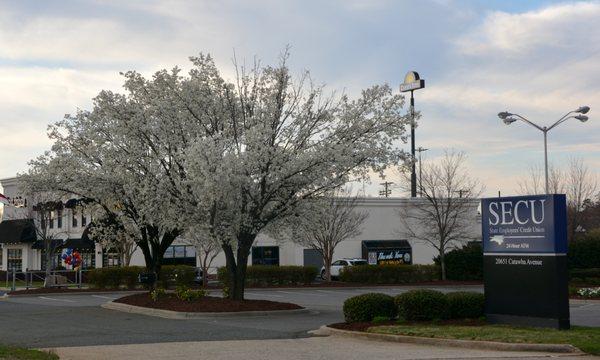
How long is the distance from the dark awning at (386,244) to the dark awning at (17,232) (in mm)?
23115

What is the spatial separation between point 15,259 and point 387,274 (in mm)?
28899

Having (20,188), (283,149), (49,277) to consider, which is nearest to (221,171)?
(283,149)

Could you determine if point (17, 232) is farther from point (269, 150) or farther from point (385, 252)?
point (269, 150)

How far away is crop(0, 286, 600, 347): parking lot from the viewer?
52.8ft

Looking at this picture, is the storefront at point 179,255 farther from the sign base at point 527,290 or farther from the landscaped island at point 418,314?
the sign base at point 527,290

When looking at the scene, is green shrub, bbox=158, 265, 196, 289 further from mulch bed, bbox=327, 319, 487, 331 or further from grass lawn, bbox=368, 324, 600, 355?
grass lawn, bbox=368, 324, 600, 355

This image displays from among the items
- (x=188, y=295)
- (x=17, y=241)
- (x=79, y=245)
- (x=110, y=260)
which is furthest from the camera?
(x=110, y=260)

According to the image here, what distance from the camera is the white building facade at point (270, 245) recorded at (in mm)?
51875

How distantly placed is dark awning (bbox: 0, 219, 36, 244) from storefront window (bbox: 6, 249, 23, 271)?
249 cm

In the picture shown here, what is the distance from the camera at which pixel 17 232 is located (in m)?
52.3

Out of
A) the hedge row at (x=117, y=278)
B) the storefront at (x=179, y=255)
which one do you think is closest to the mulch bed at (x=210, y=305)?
the hedge row at (x=117, y=278)

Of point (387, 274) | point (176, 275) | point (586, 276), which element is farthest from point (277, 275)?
point (586, 276)

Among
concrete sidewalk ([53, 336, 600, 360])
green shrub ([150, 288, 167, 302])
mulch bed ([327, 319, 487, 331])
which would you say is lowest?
concrete sidewalk ([53, 336, 600, 360])

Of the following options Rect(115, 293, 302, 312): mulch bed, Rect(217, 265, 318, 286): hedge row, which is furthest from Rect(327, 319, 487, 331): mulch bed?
Rect(217, 265, 318, 286): hedge row
